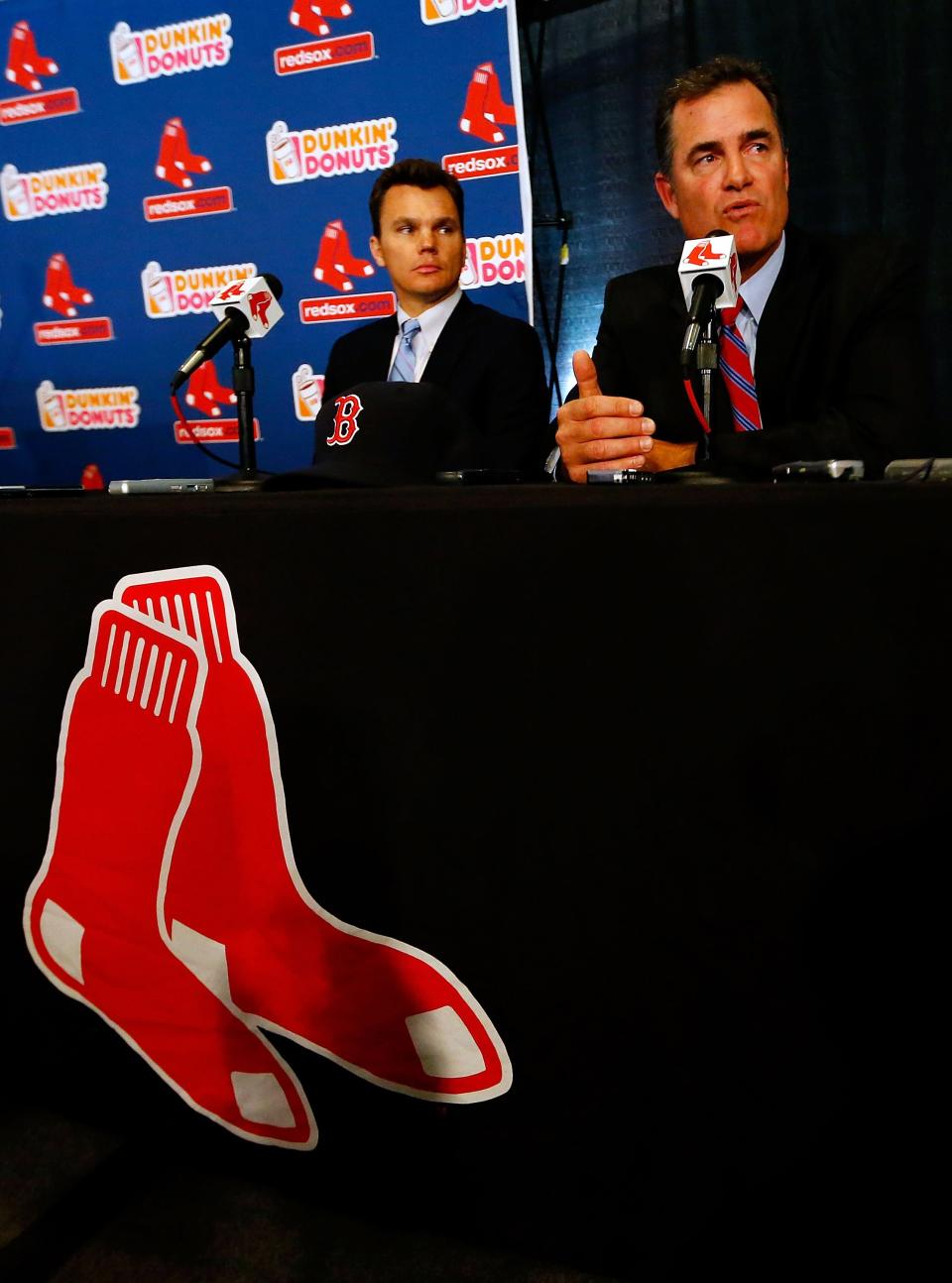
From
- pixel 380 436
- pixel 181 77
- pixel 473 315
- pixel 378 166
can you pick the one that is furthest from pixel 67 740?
pixel 181 77

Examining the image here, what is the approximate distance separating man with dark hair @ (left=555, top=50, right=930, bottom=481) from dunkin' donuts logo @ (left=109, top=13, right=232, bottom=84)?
201 cm

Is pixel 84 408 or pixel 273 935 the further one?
pixel 84 408

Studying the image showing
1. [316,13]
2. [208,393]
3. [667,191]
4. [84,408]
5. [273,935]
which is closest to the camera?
[273,935]

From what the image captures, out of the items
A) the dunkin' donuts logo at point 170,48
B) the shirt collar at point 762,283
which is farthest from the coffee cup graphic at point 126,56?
the shirt collar at point 762,283

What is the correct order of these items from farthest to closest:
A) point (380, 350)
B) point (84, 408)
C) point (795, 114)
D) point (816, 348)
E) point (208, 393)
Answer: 1. point (84, 408)
2. point (208, 393)
3. point (795, 114)
4. point (380, 350)
5. point (816, 348)

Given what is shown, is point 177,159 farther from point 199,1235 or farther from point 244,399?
point 199,1235

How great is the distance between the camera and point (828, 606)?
0.55 metres

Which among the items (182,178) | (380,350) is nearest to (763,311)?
(380,350)

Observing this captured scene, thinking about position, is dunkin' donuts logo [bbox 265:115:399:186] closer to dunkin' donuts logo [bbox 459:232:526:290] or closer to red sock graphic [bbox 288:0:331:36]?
red sock graphic [bbox 288:0:331:36]

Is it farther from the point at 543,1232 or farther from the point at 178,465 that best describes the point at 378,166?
the point at 543,1232

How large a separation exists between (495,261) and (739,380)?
136 centimetres

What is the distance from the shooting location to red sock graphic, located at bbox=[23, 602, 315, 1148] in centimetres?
79

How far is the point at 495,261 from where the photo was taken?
2.58 metres

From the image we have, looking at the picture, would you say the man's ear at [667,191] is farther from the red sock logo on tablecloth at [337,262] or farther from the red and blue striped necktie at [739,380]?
the red sock logo on tablecloth at [337,262]
